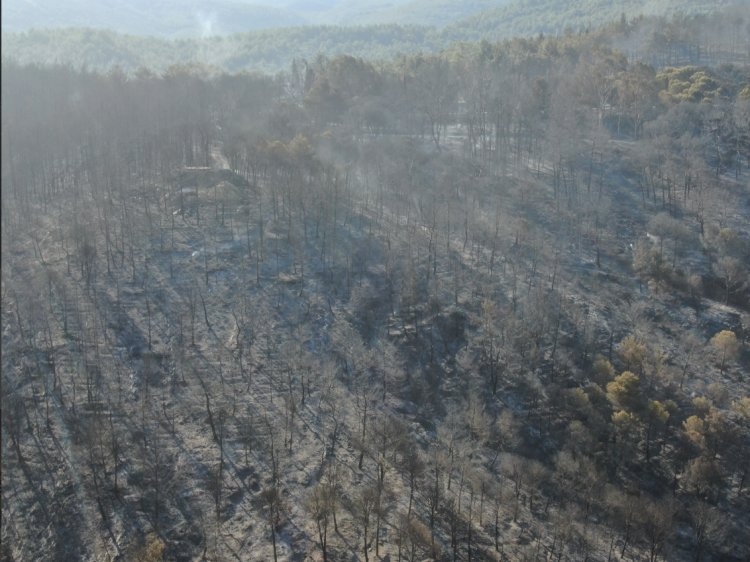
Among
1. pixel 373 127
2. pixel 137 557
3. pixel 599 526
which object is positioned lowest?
pixel 599 526

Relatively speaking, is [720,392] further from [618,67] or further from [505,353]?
[618,67]

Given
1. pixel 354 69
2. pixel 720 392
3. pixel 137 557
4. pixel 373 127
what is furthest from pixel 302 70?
pixel 137 557

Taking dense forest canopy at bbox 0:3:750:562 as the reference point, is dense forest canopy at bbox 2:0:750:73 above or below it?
above

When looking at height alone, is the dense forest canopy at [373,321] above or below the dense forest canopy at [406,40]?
below

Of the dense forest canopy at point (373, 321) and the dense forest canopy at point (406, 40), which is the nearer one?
the dense forest canopy at point (373, 321)

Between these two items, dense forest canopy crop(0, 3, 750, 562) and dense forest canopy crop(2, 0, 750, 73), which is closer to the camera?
dense forest canopy crop(0, 3, 750, 562)

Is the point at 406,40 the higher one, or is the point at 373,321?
the point at 406,40

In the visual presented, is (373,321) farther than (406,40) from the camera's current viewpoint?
No

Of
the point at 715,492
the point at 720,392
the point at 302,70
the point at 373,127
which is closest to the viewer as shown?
the point at 715,492
